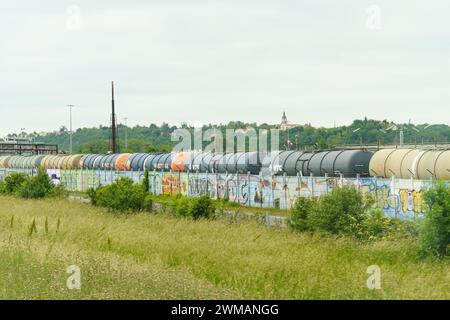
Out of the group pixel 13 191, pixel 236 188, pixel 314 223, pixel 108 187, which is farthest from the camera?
pixel 13 191

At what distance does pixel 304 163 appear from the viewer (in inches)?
1428

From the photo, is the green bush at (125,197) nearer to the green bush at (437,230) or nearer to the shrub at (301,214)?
the shrub at (301,214)

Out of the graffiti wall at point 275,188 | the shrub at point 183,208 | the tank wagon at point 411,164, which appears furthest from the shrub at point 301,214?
Result: the shrub at point 183,208

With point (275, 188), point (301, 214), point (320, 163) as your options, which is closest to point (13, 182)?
point (275, 188)

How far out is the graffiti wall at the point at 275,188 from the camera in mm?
28691

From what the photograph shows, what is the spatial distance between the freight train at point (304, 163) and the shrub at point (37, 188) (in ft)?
26.0

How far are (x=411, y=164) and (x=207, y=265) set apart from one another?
14954mm

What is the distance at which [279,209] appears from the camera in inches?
1494

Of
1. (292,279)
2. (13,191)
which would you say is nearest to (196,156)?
(13,191)

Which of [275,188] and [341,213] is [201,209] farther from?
[341,213]

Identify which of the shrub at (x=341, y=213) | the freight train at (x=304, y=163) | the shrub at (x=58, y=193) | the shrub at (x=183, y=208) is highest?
the freight train at (x=304, y=163)

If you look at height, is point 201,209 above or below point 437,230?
below
